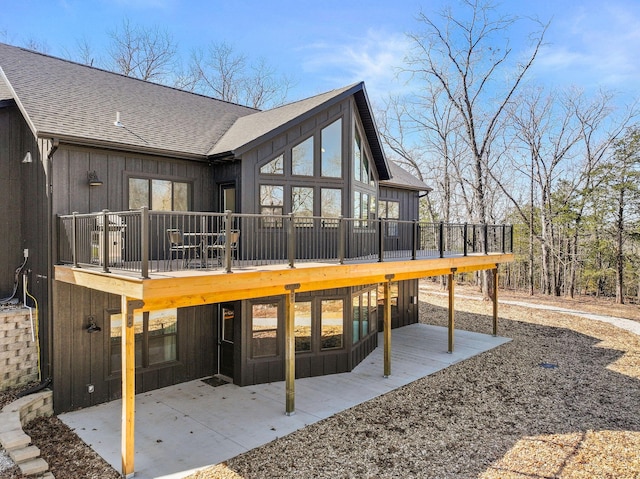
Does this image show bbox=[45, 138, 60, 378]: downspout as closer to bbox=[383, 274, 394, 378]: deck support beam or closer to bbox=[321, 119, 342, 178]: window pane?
bbox=[321, 119, 342, 178]: window pane

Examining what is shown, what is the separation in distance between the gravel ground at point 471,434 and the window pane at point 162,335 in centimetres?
220

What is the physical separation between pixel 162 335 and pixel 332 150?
6.04m

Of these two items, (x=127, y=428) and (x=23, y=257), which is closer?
(x=127, y=428)

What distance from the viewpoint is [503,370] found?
34.3ft

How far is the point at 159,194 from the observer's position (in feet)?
31.1

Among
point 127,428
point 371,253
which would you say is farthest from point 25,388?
point 371,253

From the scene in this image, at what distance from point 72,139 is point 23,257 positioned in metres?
3.75

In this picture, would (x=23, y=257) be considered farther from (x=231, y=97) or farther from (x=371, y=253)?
(x=231, y=97)

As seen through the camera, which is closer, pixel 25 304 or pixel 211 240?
pixel 211 240

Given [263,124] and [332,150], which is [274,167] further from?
[332,150]

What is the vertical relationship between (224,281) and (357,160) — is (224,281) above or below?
below

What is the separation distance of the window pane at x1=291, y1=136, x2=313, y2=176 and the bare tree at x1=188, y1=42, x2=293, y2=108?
65.8 feet

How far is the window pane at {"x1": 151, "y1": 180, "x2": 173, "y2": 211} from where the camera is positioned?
9391mm

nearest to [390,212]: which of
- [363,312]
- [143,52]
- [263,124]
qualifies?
[363,312]
